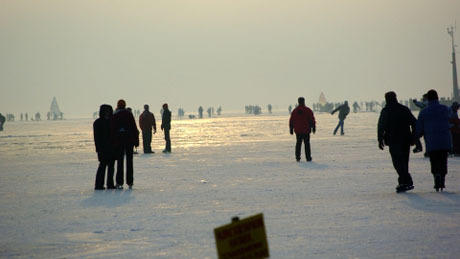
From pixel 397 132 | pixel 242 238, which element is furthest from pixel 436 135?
pixel 242 238

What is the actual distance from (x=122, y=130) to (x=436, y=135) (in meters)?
6.08

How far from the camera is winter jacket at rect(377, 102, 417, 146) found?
12.6 m

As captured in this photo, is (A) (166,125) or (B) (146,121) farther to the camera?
(A) (166,125)

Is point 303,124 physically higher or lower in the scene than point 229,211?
higher

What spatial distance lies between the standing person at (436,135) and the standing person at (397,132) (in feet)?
0.72

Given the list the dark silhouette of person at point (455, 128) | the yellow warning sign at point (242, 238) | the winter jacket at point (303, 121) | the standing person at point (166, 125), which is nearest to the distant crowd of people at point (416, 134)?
the dark silhouette of person at point (455, 128)

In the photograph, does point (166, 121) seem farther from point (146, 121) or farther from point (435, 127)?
point (435, 127)

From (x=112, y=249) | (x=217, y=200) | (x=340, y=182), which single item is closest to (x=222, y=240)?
(x=112, y=249)

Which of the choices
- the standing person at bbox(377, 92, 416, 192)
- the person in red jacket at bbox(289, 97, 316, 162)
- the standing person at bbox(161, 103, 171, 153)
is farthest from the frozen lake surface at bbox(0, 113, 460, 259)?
the standing person at bbox(161, 103, 171, 153)

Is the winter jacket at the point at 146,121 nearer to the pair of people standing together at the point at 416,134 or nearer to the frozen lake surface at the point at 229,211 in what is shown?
the frozen lake surface at the point at 229,211

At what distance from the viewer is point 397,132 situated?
1263 centimetres

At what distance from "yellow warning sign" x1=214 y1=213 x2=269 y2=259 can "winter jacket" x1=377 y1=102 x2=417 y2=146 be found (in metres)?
9.21

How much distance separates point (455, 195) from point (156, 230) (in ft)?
18.1

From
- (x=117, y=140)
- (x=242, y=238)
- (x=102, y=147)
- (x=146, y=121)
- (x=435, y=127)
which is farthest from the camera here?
(x=146, y=121)
